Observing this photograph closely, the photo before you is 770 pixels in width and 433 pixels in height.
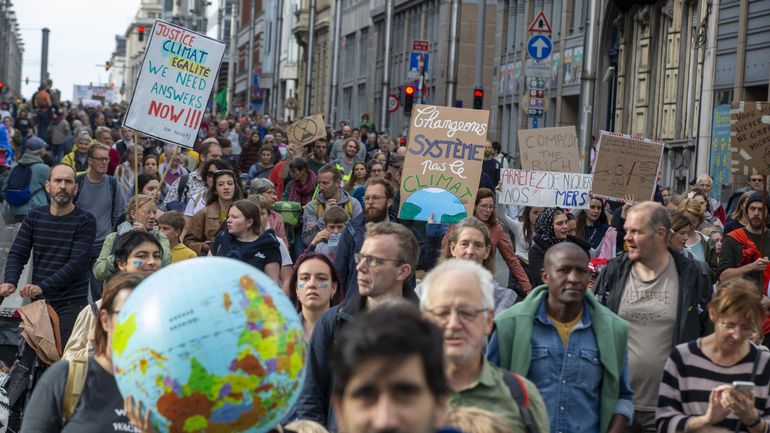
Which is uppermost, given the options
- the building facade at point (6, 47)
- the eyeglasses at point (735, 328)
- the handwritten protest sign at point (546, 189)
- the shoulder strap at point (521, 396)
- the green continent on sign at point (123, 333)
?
the building facade at point (6, 47)

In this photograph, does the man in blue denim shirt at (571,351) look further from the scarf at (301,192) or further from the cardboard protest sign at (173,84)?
the scarf at (301,192)

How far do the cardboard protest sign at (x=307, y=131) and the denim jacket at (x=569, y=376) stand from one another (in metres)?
14.4

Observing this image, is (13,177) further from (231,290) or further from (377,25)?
(377,25)

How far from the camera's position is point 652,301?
7.41 meters

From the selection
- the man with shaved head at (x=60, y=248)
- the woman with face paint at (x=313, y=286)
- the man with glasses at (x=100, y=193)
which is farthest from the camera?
the man with glasses at (x=100, y=193)

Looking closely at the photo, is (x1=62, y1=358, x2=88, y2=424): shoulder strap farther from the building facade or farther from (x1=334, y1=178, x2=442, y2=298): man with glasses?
the building facade

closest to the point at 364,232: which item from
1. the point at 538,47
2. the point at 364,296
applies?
the point at 364,296

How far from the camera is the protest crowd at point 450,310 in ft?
12.4

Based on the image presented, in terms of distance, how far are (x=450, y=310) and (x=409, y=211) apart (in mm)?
7172

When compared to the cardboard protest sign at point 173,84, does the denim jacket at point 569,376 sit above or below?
below

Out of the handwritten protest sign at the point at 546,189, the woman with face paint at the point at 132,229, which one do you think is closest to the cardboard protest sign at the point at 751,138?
the handwritten protest sign at the point at 546,189

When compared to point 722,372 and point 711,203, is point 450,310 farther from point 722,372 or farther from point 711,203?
point 711,203

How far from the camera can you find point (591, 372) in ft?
20.6

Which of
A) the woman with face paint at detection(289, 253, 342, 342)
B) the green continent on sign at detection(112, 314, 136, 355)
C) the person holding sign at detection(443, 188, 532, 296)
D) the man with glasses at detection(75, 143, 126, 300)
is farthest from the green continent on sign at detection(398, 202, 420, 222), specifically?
the green continent on sign at detection(112, 314, 136, 355)
